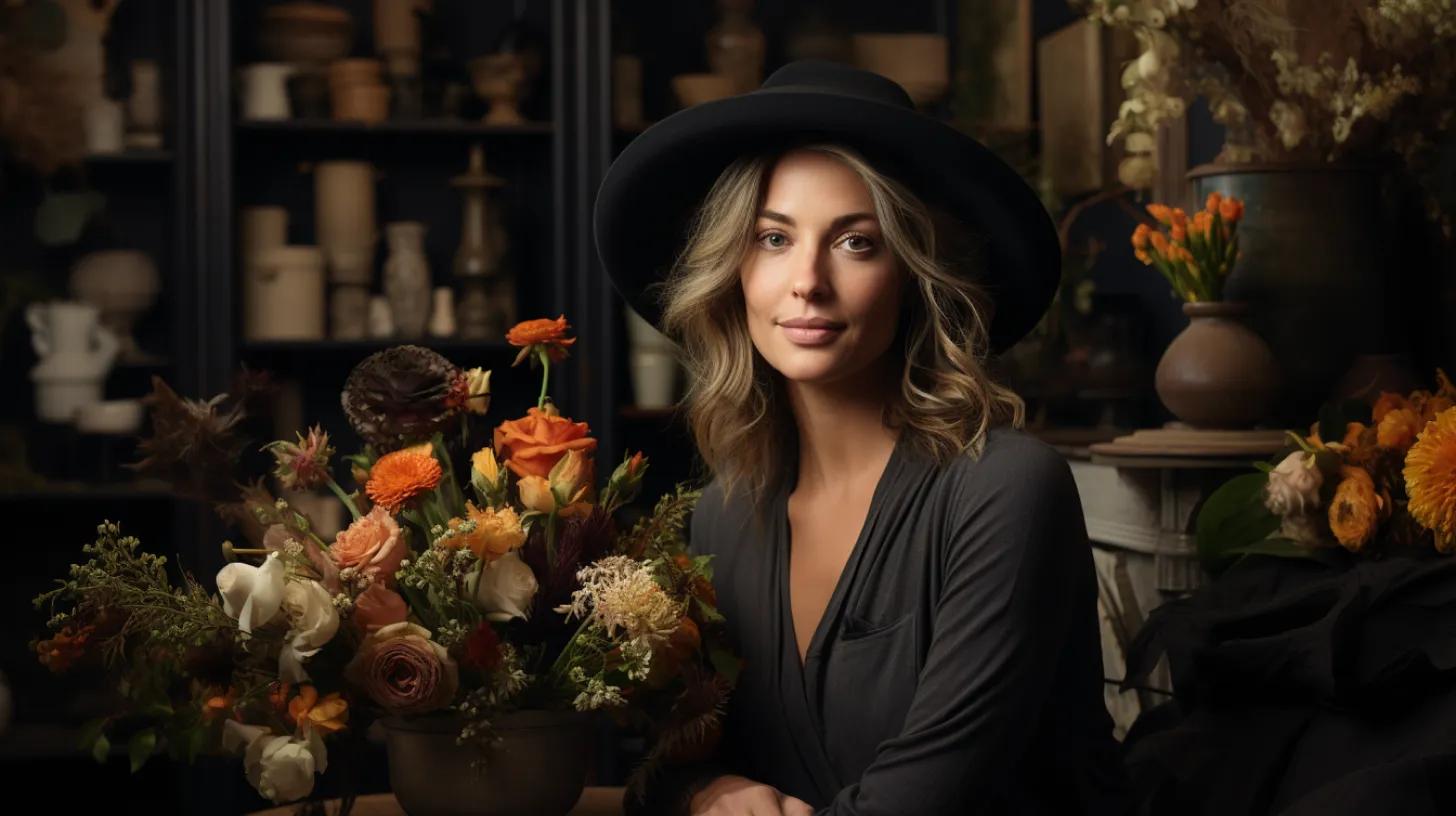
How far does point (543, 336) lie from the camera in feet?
4.72

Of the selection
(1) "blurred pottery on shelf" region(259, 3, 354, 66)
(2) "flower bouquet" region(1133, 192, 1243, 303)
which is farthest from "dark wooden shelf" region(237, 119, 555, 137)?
(2) "flower bouquet" region(1133, 192, 1243, 303)

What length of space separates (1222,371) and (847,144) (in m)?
0.81

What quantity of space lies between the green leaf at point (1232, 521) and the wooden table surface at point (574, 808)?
2.63 ft

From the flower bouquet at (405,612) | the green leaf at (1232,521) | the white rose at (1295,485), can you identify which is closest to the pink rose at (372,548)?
the flower bouquet at (405,612)

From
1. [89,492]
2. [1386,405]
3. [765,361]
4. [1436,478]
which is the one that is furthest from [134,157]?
[1436,478]

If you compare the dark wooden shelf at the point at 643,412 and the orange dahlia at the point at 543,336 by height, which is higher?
the orange dahlia at the point at 543,336

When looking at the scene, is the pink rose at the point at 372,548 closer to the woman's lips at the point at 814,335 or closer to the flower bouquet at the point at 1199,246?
the woman's lips at the point at 814,335

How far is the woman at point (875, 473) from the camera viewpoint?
4.78 ft

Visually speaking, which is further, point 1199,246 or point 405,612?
point 1199,246

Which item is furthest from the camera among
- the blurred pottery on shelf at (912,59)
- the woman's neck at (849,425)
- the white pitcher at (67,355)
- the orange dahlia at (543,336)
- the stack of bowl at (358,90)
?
the blurred pottery on shelf at (912,59)

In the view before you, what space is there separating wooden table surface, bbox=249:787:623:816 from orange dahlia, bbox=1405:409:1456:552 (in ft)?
2.79

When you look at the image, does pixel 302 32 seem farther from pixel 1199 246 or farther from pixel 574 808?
pixel 574 808

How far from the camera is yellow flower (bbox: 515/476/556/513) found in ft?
4.38

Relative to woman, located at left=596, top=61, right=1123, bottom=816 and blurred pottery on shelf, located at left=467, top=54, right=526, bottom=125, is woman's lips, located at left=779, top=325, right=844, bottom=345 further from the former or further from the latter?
blurred pottery on shelf, located at left=467, top=54, right=526, bottom=125
